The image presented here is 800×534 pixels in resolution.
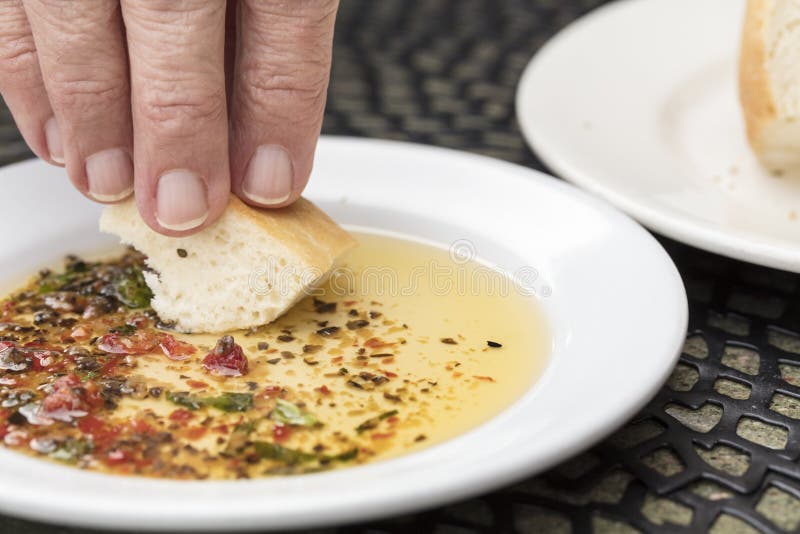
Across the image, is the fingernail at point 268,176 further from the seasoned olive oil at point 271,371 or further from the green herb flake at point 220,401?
the green herb flake at point 220,401

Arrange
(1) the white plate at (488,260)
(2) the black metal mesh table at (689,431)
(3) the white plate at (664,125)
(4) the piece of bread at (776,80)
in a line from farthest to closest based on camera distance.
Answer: (4) the piece of bread at (776,80) < (3) the white plate at (664,125) < (2) the black metal mesh table at (689,431) < (1) the white plate at (488,260)

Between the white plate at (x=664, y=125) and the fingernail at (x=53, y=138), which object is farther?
the white plate at (x=664, y=125)

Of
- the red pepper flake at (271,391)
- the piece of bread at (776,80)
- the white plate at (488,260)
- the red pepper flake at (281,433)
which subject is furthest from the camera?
the piece of bread at (776,80)

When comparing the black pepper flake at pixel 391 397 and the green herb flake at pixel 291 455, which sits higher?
the green herb flake at pixel 291 455

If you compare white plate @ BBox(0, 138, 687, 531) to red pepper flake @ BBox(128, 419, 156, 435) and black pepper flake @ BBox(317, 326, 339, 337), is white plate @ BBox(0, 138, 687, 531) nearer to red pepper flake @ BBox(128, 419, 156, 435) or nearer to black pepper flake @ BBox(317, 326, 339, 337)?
red pepper flake @ BBox(128, 419, 156, 435)

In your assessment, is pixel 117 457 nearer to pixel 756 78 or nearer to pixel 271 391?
pixel 271 391

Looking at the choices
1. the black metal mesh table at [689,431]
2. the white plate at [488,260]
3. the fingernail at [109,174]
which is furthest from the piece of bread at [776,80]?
the fingernail at [109,174]

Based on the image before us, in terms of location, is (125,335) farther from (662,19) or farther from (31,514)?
(662,19)

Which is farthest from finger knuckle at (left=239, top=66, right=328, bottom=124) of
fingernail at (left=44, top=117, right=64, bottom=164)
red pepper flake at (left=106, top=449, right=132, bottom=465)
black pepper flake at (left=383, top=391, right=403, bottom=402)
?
red pepper flake at (left=106, top=449, right=132, bottom=465)
